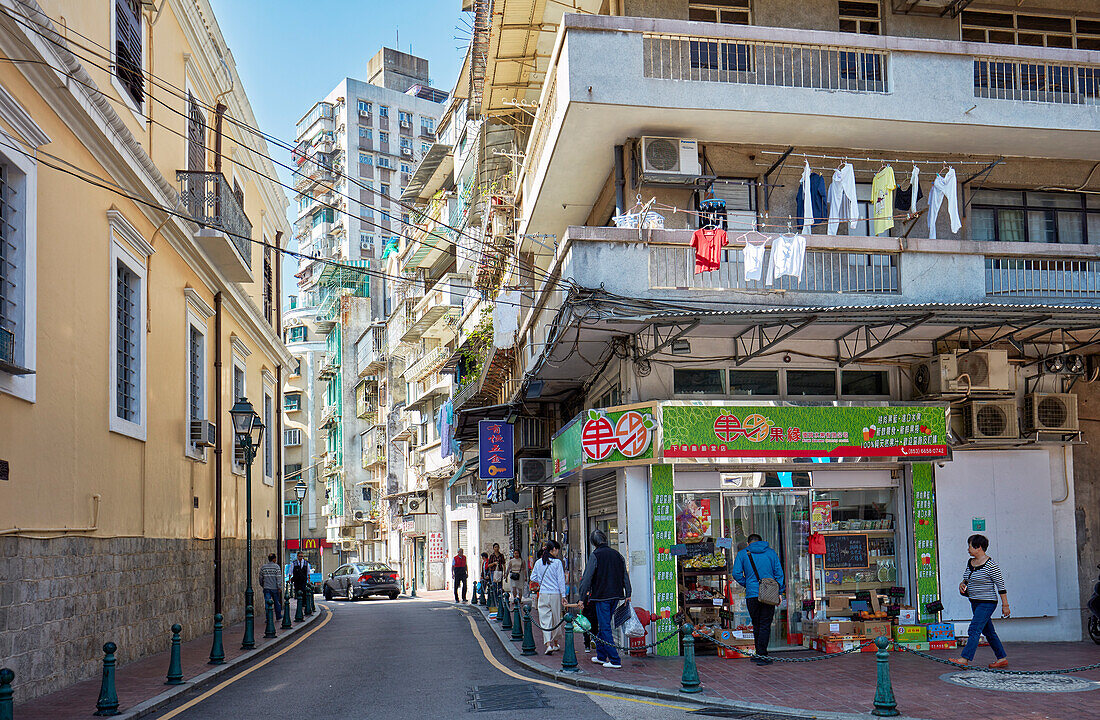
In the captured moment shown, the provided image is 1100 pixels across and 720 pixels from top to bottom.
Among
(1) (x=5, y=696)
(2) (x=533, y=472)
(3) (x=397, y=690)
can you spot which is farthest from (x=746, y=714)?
(2) (x=533, y=472)

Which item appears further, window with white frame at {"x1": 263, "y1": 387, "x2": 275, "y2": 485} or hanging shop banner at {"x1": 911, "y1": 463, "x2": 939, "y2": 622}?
window with white frame at {"x1": 263, "y1": 387, "x2": 275, "y2": 485}

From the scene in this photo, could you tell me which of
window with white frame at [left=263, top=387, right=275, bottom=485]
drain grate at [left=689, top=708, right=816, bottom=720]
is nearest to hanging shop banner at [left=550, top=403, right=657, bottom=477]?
drain grate at [left=689, top=708, right=816, bottom=720]

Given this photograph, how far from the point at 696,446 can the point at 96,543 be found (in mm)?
8365

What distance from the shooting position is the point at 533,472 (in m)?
24.4

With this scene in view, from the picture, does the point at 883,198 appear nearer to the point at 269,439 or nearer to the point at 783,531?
the point at 783,531

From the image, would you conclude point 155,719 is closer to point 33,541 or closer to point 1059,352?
point 33,541

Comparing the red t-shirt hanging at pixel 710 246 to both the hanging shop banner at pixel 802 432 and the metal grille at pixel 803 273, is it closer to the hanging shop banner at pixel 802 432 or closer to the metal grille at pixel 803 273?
the metal grille at pixel 803 273

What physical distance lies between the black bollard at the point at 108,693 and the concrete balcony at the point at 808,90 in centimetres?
970

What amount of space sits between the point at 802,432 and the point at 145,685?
9498mm

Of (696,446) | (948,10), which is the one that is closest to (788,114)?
(948,10)

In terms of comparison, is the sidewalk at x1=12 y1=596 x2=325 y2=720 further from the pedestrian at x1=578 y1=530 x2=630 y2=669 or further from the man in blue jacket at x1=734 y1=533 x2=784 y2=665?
the man in blue jacket at x1=734 y1=533 x2=784 y2=665

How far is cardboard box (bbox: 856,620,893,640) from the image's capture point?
592 inches

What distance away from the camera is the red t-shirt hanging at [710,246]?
48.1 feet

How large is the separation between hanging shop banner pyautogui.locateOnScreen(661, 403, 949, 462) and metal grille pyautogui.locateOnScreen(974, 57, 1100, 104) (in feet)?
18.1
